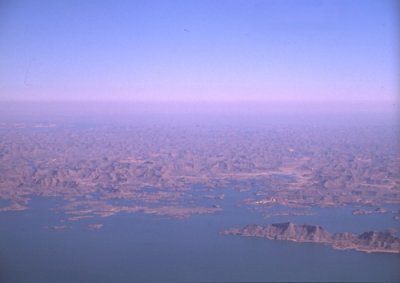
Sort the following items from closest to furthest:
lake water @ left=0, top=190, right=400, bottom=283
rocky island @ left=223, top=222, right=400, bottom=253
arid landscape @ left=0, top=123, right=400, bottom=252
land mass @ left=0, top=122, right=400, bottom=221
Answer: lake water @ left=0, top=190, right=400, bottom=283, rocky island @ left=223, top=222, right=400, bottom=253, arid landscape @ left=0, top=123, right=400, bottom=252, land mass @ left=0, top=122, right=400, bottom=221

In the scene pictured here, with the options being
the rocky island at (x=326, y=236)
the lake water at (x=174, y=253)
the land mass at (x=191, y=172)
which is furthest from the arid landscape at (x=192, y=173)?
the rocky island at (x=326, y=236)

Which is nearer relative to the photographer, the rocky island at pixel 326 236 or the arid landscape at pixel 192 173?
the rocky island at pixel 326 236

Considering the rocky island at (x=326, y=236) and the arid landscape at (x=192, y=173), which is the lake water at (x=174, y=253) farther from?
the arid landscape at (x=192, y=173)

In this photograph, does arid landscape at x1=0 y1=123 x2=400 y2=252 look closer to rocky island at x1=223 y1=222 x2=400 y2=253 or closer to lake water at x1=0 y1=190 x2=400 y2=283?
lake water at x1=0 y1=190 x2=400 y2=283

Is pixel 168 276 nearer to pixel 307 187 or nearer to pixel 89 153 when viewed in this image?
pixel 307 187

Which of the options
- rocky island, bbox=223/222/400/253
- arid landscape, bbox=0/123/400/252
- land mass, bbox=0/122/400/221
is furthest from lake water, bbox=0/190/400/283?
land mass, bbox=0/122/400/221

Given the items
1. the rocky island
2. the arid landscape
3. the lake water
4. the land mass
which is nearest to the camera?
the lake water

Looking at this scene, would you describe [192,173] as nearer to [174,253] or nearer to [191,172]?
[191,172]
